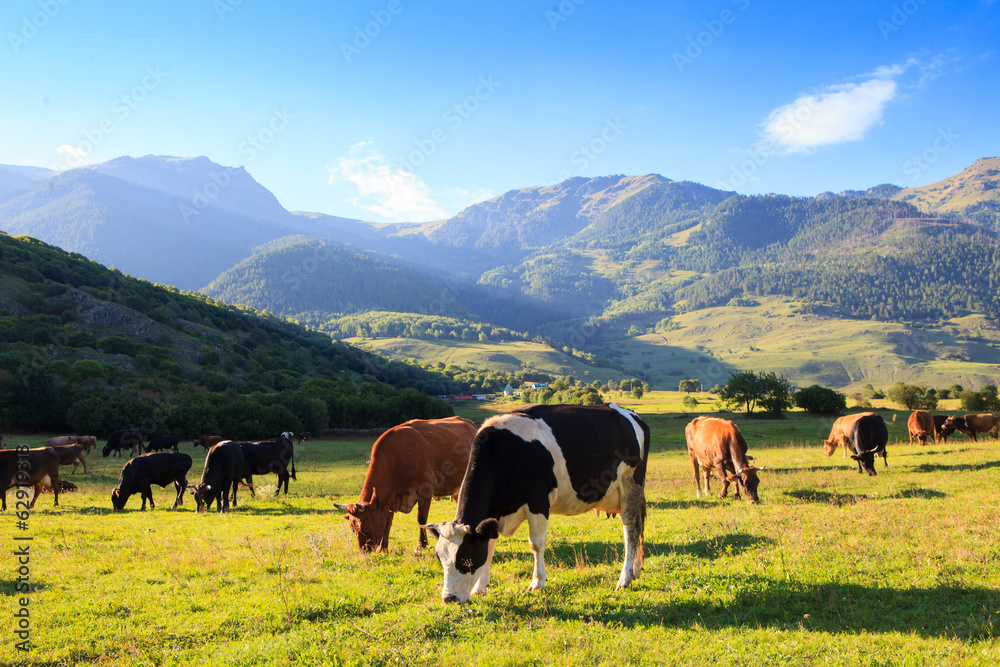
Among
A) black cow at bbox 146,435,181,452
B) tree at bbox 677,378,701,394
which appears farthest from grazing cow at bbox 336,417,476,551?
tree at bbox 677,378,701,394

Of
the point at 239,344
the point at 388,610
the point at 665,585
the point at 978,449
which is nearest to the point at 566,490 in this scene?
the point at 665,585

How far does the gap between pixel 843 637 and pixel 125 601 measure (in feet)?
36.6

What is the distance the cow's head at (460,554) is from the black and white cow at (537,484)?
14 millimetres

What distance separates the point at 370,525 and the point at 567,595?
5054mm

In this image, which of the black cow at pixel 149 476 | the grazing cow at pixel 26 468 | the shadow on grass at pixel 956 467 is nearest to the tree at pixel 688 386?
the shadow on grass at pixel 956 467

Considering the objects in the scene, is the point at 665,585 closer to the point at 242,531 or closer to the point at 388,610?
the point at 388,610

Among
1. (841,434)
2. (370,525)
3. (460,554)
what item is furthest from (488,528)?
(841,434)

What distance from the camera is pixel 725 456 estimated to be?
682 inches

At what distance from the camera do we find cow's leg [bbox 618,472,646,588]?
30.1 feet

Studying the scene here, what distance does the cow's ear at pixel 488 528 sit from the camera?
768cm

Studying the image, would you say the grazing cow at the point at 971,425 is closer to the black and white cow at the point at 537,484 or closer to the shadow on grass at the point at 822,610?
the shadow on grass at the point at 822,610

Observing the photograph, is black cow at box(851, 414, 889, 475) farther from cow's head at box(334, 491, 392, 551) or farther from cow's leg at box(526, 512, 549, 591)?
cow's head at box(334, 491, 392, 551)

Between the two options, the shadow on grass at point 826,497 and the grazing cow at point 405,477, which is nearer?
the grazing cow at point 405,477

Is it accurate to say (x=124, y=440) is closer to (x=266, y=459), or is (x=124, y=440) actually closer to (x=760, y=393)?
(x=266, y=459)
